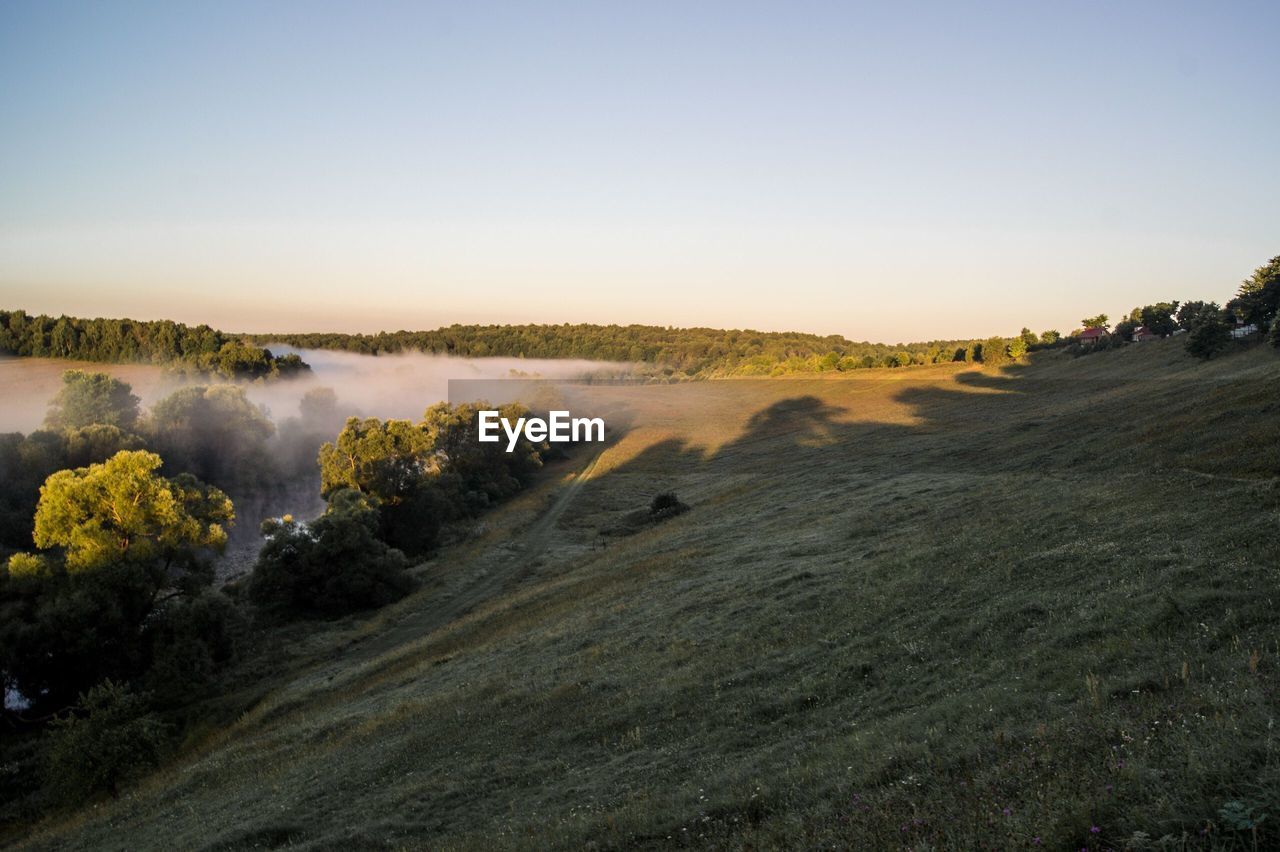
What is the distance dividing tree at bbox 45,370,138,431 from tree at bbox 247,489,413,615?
39.0 metres

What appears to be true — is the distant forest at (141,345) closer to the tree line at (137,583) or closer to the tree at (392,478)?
the tree line at (137,583)

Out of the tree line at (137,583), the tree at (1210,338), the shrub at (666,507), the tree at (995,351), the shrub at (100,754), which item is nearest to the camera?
the shrub at (100,754)

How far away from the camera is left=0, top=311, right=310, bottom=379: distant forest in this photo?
431ft

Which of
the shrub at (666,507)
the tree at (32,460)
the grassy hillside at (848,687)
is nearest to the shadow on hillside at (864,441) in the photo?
the shrub at (666,507)

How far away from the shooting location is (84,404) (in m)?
78.2

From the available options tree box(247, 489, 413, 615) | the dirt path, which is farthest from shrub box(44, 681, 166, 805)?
tree box(247, 489, 413, 615)

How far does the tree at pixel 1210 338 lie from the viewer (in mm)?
65000

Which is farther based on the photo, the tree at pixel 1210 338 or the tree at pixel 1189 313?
the tree at pixel 1189 313

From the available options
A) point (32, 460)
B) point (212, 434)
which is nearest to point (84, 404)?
point (212, 434)

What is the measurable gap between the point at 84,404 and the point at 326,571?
47.8 metres

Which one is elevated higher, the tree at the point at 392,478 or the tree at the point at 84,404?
the tree at the point at 84,404

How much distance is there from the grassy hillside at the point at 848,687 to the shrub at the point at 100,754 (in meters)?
1.76

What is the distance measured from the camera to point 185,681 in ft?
128

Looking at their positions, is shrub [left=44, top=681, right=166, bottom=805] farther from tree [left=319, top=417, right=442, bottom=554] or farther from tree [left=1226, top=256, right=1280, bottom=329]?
tree [left=1226, top=256, right=1280, bottom=329]
